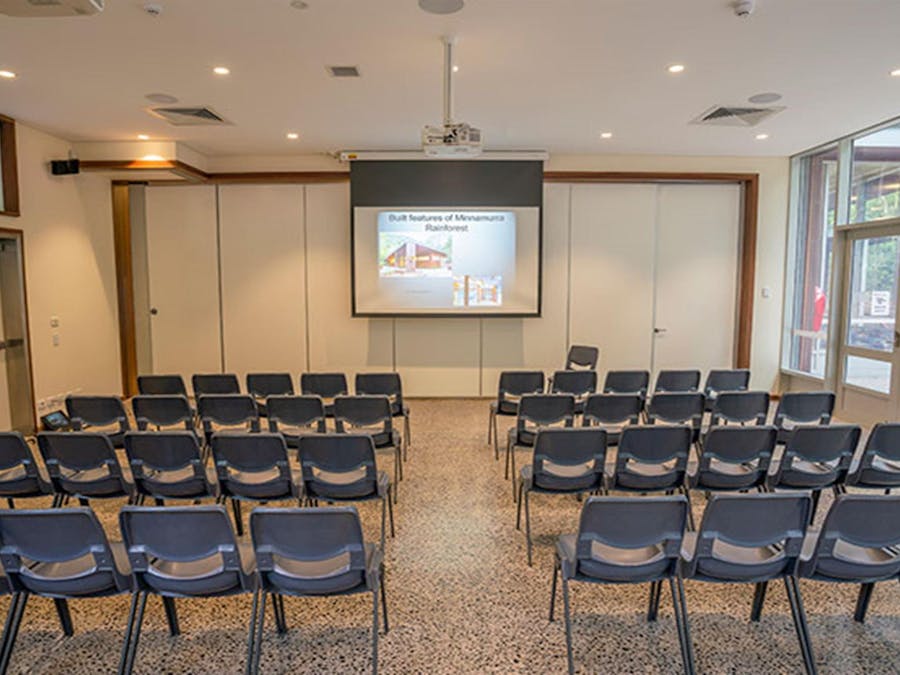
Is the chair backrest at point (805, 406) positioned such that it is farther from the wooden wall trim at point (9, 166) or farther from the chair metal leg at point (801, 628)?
the wooden wall trim at point (9, 166)

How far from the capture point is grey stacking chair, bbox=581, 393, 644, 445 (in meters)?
4.27

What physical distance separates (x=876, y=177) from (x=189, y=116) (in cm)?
771

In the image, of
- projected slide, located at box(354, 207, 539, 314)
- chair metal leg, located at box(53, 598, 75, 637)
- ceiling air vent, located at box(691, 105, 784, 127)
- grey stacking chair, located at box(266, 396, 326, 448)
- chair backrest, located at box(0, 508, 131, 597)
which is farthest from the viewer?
projected slide, located at box(354, 207, 539, 314)

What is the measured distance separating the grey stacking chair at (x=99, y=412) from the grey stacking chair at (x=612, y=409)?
12.0 feet

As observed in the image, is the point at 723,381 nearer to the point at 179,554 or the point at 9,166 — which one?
the point at 179,554

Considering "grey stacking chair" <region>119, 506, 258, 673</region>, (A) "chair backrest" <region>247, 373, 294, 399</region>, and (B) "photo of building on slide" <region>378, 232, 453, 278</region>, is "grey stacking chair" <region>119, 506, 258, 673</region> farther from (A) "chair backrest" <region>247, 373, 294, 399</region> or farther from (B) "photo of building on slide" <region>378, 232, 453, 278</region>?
(B) "photo of building on slide" <region>378, 232, 453, 278</region>

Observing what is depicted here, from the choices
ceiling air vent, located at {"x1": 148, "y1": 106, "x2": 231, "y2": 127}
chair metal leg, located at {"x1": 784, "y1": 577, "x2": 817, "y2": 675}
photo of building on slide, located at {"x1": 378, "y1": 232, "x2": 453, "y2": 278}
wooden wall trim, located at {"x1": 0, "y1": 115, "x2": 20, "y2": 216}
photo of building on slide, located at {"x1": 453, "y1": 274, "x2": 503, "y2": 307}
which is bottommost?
chair metal leg, located at {"x1": 784, "y1": 577, "x2": 817, "y2": 675}

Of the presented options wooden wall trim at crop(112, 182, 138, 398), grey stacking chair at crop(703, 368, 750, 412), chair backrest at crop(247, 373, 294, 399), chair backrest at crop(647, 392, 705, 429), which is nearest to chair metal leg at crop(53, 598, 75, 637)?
chair backrest at crop(247, 373, 294, 399)

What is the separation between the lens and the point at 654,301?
7.87 meters

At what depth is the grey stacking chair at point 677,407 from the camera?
14.4 ft

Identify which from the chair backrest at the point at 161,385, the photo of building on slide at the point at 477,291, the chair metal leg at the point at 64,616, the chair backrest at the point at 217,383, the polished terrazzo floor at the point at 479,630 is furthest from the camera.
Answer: the photo of building on slide at the point at 477,291

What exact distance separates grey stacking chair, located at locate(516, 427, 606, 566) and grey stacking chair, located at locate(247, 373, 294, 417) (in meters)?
2.70

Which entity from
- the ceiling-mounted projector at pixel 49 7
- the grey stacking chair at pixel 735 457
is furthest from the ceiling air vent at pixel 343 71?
the grey stacking chair at pixel 735 457

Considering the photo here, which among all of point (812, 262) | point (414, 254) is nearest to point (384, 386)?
point (414, 254)
